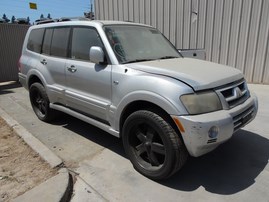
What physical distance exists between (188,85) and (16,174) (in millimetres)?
2401

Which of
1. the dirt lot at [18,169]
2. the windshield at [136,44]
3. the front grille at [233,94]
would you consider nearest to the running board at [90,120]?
the dirt lot at [18,169]

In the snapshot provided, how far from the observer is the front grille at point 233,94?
9.81ft

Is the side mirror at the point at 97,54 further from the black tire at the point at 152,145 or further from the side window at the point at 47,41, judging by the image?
the side window at the point at 47,41

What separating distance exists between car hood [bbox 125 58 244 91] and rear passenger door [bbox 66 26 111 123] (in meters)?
0.50

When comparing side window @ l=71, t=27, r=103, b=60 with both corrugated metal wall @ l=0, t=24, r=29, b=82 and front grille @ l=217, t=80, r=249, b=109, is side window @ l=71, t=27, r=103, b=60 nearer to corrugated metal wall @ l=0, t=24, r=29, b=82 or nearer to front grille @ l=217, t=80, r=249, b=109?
front grille @ l=217, t=80, r=249, b=109

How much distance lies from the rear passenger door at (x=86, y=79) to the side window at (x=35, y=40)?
124 cm

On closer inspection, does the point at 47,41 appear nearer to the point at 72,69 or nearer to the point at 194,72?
the point at 72,69

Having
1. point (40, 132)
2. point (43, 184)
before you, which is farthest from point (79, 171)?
point (40, 132)

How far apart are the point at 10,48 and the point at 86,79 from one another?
829 cm

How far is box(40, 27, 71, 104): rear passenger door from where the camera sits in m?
4.45

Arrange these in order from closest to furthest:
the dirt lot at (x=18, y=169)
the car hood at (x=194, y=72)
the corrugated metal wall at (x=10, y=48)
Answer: the car hood at (x=194, y=72) → the dirt lot at (x=18, y=169) → the corrugated metal wall at (x=10, y=48)

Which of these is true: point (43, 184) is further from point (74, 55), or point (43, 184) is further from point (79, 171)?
point (74, 55)

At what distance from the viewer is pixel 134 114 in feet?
10.4

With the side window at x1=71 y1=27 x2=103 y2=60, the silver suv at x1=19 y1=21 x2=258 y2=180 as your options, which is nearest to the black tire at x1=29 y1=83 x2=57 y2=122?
the silver suv at x1=19 y1=21 x2=258 y2=180
